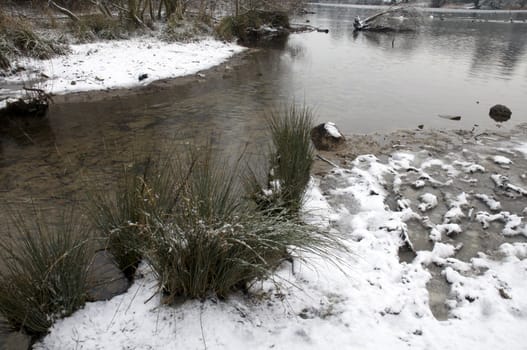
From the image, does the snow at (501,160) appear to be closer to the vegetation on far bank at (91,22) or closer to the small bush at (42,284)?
the small bush at (42,284)

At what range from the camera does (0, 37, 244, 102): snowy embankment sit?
8008 millimetres

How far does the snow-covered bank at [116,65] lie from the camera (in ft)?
26.4

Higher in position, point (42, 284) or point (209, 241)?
point (209, 241)

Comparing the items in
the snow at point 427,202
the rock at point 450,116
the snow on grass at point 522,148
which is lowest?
the snow on grass at point 522,148

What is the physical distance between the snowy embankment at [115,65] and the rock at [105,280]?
Answer: 561 centimetres

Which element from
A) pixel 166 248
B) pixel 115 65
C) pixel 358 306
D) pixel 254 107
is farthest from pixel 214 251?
pixel 115 65

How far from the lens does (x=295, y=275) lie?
2479 mm

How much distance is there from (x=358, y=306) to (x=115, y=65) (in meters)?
9.35

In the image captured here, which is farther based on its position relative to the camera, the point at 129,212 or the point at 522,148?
the point at 522,148

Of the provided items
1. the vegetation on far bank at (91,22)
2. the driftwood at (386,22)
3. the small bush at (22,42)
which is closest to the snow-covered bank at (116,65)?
the small bush at (22,42)

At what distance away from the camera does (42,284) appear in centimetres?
183

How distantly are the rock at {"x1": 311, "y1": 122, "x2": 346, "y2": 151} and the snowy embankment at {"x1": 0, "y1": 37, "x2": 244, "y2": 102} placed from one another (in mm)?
5271

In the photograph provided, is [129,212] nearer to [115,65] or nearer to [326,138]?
[326,138]

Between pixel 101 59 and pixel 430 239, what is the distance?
380 inches
